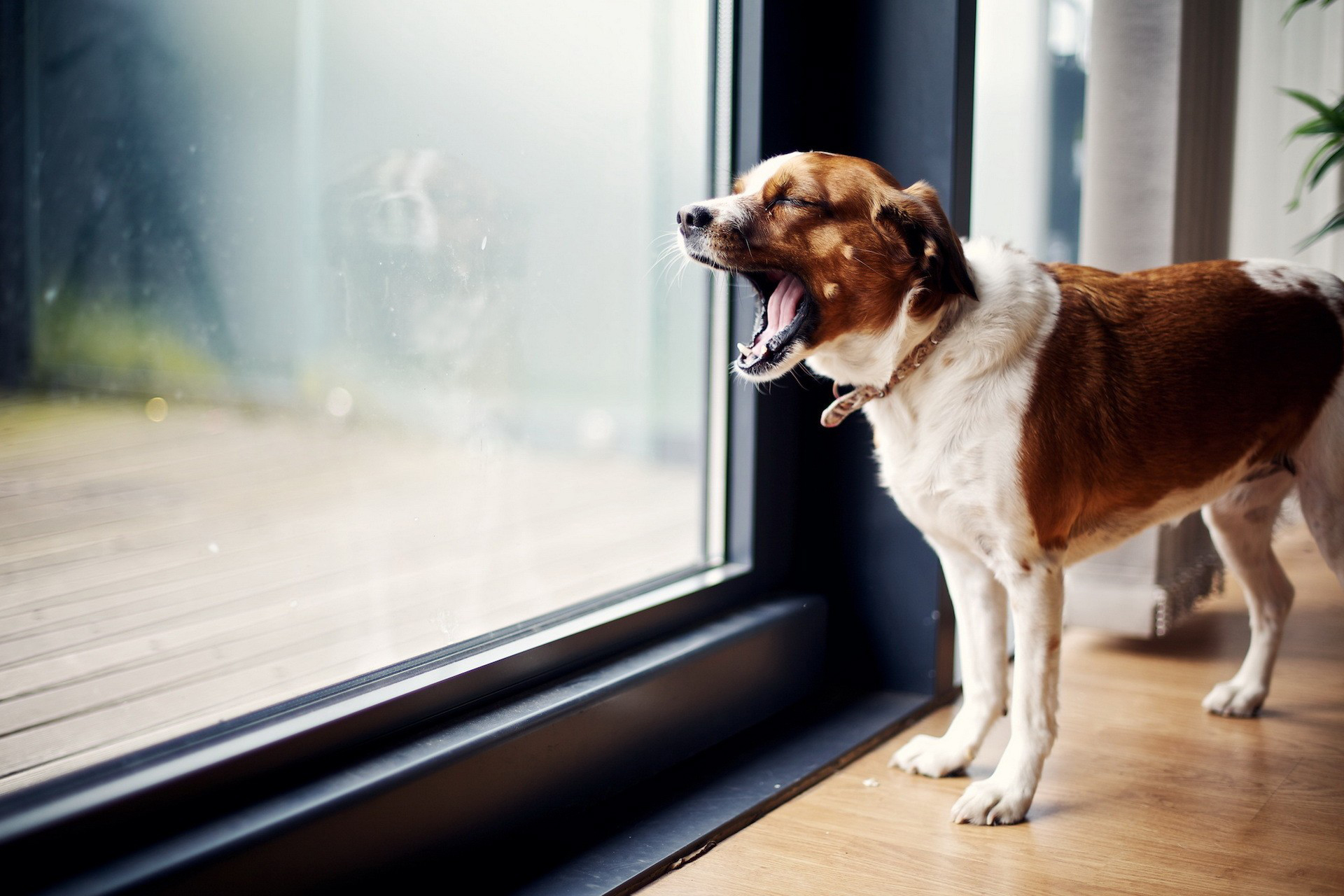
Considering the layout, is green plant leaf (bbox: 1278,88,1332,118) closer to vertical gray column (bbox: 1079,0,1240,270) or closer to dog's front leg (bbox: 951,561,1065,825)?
vertical gray column (bbox: 1079,0,1240,270)

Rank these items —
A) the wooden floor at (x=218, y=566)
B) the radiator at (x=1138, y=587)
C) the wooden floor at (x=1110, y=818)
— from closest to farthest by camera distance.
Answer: the wooden floor at (x=218, y=566), the wooden floor at (x=1110, y=818), the radiator at (x=1138, y=587)

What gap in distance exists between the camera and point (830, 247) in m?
1.53

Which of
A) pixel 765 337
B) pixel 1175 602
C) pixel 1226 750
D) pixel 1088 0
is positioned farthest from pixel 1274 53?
pixel 765 337

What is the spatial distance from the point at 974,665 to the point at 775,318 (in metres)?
0.67

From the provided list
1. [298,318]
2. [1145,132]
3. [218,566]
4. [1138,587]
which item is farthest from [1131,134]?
[218,566]

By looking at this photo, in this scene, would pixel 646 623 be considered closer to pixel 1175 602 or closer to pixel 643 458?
pixel 1175 602

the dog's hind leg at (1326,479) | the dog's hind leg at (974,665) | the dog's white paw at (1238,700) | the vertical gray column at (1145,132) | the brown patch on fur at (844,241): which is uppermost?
the vertical gray column at (1145,132)

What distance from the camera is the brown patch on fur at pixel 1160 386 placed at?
1601mm

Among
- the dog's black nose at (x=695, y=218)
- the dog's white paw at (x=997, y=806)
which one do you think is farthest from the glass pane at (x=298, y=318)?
the dog's white paw at (x=997, y=806)

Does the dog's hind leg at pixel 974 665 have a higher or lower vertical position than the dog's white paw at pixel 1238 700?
higher

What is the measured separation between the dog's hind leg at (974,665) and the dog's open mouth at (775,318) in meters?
0.46

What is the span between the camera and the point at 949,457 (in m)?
1.58

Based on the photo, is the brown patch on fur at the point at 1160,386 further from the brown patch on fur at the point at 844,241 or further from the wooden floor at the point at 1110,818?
the wooden floor at the point at 1110,818

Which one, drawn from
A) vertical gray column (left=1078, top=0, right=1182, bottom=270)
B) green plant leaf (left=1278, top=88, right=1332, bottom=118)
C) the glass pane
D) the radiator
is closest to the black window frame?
the glass pane
